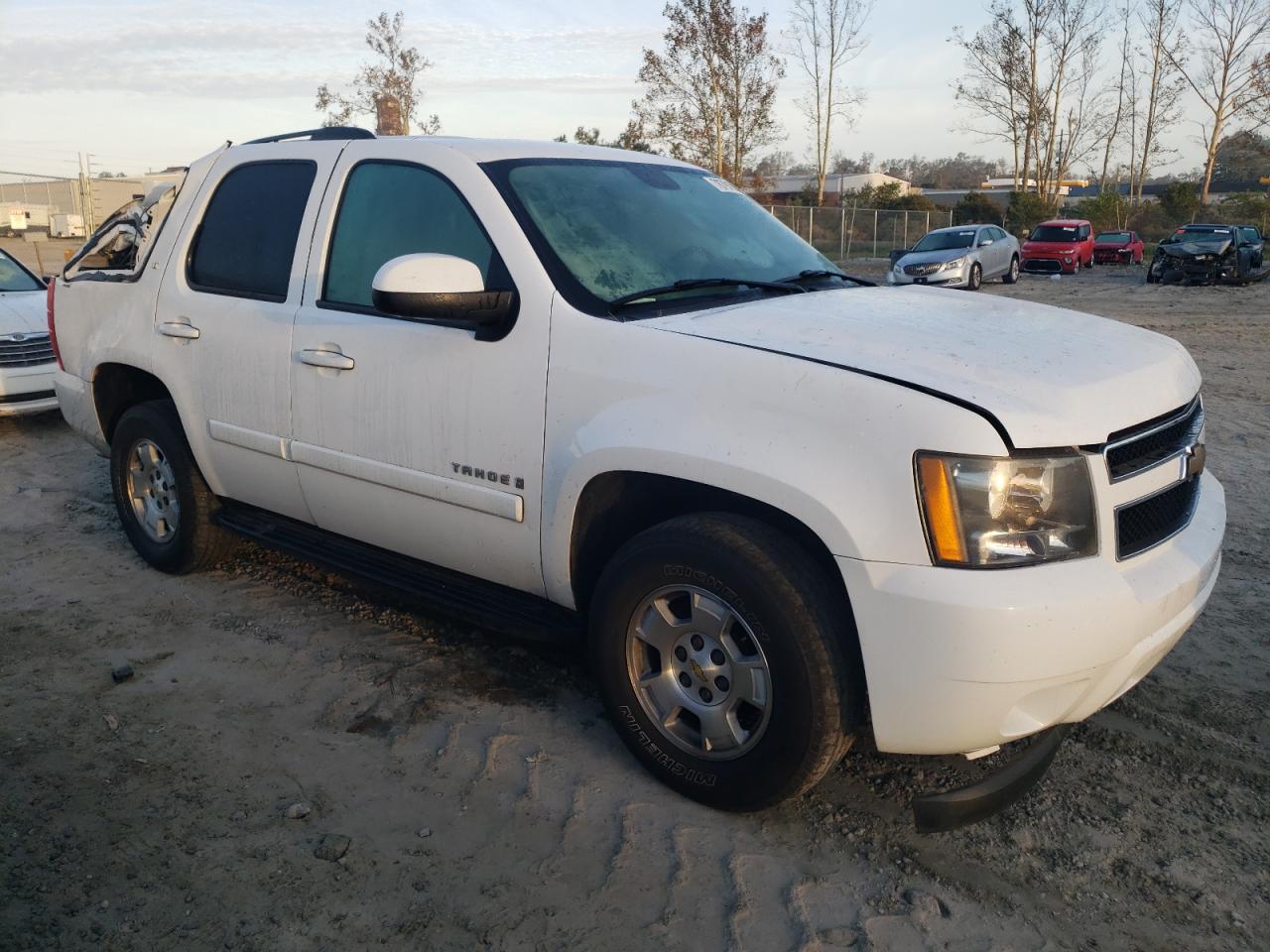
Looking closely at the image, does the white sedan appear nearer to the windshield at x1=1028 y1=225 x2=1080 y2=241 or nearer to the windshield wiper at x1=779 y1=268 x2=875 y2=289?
the windshield wiper at x1=779 y1=268 x2=875 y2=289

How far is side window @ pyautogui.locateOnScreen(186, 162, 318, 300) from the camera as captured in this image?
399 cm

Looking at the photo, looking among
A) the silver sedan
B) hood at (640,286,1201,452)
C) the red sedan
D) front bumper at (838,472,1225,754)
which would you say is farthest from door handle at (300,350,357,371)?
the red sedan

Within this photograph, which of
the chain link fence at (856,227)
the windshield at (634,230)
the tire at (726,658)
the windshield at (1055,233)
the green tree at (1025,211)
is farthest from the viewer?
the green tree at (1025,211)

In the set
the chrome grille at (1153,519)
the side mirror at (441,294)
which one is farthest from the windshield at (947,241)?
the side mirror at (441,294)

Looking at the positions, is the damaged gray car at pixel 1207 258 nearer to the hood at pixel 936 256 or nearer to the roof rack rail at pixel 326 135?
the hood at pixel 936 256

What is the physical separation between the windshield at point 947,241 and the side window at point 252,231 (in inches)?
801

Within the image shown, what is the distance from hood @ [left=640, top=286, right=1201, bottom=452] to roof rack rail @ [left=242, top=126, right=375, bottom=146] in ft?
5.55

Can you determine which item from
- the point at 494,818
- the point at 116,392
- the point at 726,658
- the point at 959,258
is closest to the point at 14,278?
the point at 116,392

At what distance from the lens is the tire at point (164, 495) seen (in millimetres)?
4539

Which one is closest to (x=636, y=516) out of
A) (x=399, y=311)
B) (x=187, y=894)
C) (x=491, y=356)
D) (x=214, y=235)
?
(x=491, y=356)

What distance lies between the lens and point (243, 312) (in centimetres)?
404

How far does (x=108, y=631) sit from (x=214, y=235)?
67.5 inches

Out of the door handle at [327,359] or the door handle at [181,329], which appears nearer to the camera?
the door handle at [327,359]

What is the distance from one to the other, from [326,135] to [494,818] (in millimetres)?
2742
